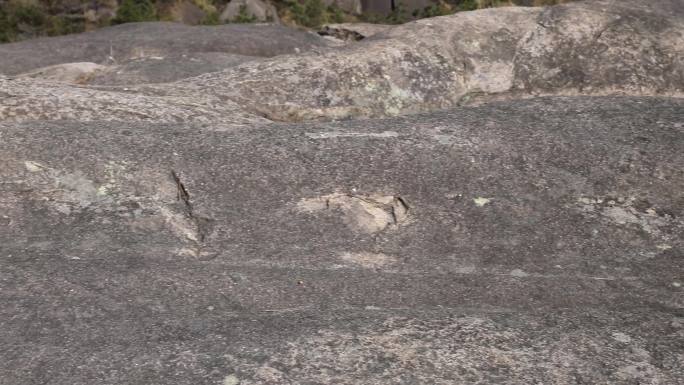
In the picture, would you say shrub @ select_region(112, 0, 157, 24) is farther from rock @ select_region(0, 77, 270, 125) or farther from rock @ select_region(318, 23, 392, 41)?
rock @ select_region(0, 77, 270, 125)

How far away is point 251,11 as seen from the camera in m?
30.7

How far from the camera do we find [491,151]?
31.2ft

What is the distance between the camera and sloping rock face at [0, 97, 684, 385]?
261 inches

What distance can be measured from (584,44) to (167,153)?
7.96 meters

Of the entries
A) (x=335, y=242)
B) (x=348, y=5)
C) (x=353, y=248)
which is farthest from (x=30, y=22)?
(x=353, y=248)

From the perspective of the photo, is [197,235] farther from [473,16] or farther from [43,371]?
[473,16]

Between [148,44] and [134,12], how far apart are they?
13092mm

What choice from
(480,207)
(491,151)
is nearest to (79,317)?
(480,207)

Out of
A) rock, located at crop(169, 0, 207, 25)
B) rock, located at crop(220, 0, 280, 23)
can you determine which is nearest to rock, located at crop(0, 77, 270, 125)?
rock, located at crop(220, 0, 280, 23)

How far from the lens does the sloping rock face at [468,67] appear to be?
13.1 meters

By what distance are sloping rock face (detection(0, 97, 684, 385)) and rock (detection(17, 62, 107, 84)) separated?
223 inches

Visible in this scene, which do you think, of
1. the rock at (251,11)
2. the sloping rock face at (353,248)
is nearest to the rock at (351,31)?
the rock at (251,11)

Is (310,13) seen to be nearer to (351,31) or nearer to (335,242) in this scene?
(351,31)

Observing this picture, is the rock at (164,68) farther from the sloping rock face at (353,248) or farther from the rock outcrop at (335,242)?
the sloping rock face at (353,248)
